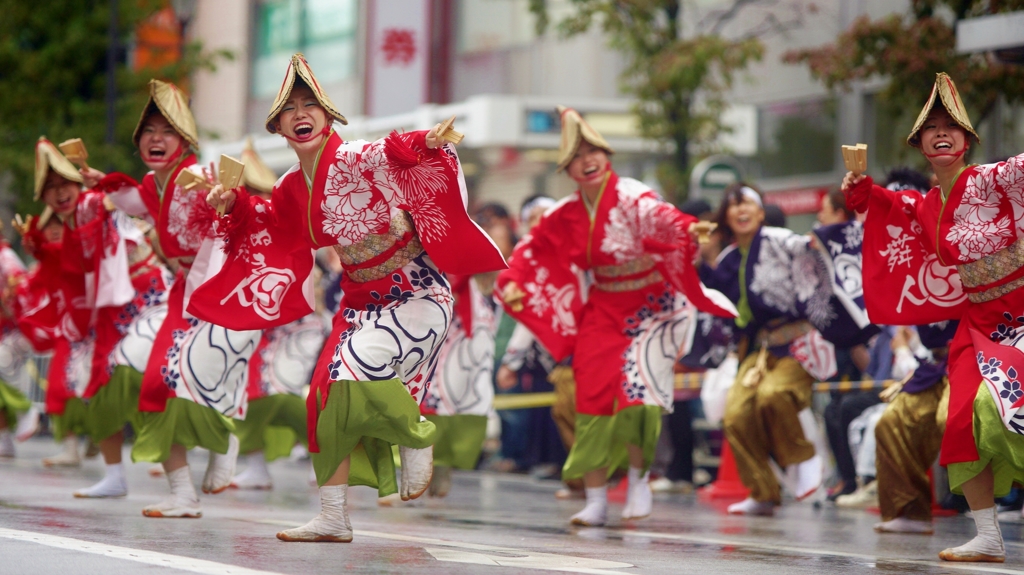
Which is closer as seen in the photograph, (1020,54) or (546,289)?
(546,289)

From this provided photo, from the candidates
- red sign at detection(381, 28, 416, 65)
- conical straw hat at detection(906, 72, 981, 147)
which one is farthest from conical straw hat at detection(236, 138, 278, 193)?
red sign at detection(381, 28, 416, 65)

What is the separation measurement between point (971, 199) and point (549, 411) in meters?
6.37

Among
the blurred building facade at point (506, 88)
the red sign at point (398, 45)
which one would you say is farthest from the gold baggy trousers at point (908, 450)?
the red sign at point (398, 45)

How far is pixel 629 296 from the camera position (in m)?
7.86

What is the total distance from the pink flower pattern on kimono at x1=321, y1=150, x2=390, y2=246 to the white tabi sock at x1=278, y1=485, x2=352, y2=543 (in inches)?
38.2

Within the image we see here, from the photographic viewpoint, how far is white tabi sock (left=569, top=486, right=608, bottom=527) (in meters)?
7.48

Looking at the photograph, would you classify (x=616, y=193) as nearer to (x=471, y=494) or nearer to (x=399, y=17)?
(x=471, y=494)

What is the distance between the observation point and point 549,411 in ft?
40.2

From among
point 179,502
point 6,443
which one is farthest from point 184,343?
point 6,443

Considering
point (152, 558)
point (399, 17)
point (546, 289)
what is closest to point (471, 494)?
point (546, 289)

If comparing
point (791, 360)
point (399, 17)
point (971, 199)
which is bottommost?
point (791, 360)

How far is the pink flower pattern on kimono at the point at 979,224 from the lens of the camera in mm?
6121

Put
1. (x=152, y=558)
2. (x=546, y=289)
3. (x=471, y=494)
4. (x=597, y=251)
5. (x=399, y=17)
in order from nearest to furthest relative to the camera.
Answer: (x=152, y=558) → (x=597, y=251) → (x=546, y=289) → (x=471, y=494) → (x=399, y=17)

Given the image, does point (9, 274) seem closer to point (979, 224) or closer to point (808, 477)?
point (808, 477)
